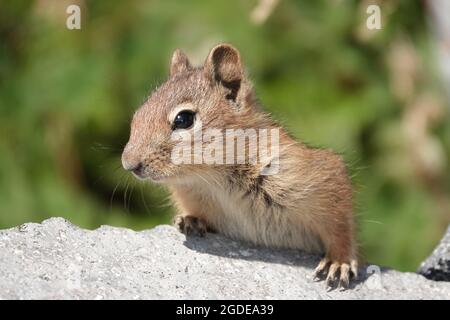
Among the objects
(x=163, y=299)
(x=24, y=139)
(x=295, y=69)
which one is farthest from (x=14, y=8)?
(x=163, y=299)

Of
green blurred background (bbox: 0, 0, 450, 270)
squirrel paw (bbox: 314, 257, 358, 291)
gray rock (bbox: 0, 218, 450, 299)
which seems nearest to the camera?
gray rock (bbox: 0, 218, 450, 299)

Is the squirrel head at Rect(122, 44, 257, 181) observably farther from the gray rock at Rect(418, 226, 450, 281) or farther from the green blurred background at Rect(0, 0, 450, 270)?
the green blurred background at Rect(0, 0, 450, 270)

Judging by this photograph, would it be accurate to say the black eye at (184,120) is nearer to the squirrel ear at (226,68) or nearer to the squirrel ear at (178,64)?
the squirrel ear at (226,68)

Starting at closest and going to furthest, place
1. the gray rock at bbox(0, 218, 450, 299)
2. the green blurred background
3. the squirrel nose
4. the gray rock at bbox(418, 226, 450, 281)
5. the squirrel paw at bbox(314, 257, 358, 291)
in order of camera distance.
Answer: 1. the gray rock at bbox(0, 218, 450, 299)
2. the squirrel nose
3. the squirrel paw at bbox(314, 257, 358, 291)
4. the gray rock at bbox(418, 226, 450, 281)
5. the green blurred background

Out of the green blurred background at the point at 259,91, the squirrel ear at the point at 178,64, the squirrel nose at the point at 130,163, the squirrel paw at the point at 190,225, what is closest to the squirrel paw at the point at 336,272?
the squirrel paw at the point at 190,225

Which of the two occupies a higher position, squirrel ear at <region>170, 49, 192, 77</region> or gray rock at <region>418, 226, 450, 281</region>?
squirrel ear at <region>170, 49, 192, 77</region>

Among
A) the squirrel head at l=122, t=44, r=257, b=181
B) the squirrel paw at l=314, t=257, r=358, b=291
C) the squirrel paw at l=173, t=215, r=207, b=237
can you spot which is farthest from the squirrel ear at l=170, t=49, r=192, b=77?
the squirrel paw at l=314, t=257, r=358, b=291

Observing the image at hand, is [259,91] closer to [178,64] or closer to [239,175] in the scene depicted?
[178,64]

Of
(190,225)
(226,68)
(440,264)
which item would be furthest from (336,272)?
(226,68)
